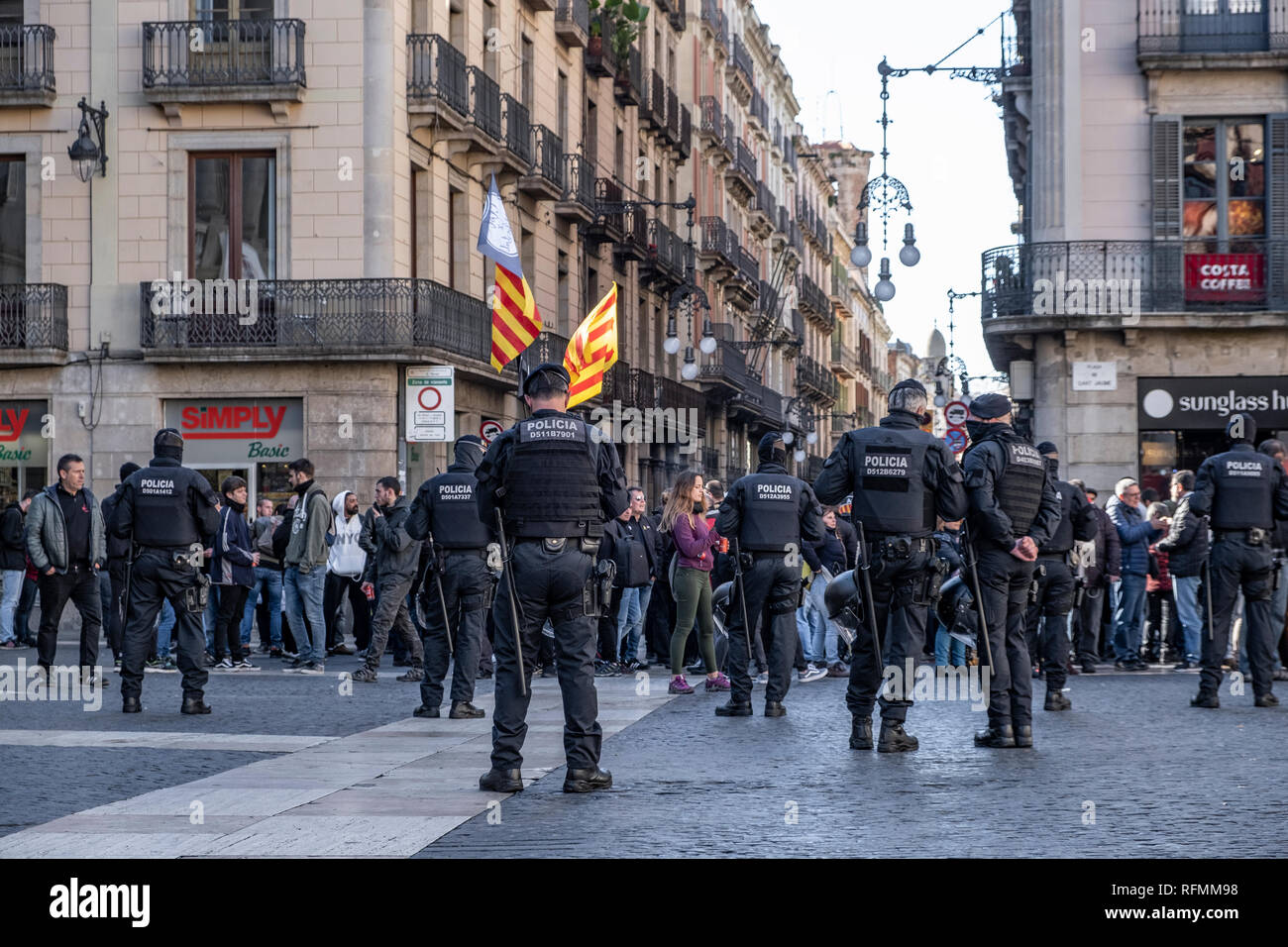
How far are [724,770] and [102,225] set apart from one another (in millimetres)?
20712

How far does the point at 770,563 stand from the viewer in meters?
13.0

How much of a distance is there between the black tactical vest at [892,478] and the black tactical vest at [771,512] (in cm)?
227

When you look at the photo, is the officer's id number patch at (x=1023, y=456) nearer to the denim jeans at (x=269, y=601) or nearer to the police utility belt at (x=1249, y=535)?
the police utility belt at (x=1249, y=535)

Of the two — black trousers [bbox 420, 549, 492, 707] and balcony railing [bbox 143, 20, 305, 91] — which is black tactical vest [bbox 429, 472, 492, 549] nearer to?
black trousers [bbox 420, 549, 492, 707]

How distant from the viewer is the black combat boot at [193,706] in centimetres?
1276

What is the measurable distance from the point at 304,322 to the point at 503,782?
19.3 meters

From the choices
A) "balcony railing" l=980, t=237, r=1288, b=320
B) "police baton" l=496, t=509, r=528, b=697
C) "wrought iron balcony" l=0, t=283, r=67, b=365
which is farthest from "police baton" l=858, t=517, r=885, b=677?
"wrought iron balcony" l=0, t=283, r=67, b=365

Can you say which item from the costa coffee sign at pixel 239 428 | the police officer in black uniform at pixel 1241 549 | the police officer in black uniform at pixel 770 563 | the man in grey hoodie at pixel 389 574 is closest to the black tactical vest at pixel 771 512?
the police officer in black uniform at pixel 770 563

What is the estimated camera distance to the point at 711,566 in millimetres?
15383

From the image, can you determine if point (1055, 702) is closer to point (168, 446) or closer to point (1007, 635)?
point (1007, 635)

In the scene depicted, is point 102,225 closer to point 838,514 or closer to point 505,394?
point 505,394

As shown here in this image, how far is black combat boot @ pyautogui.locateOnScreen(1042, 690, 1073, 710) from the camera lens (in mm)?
13289

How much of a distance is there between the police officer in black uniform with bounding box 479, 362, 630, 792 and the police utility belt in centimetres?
622
